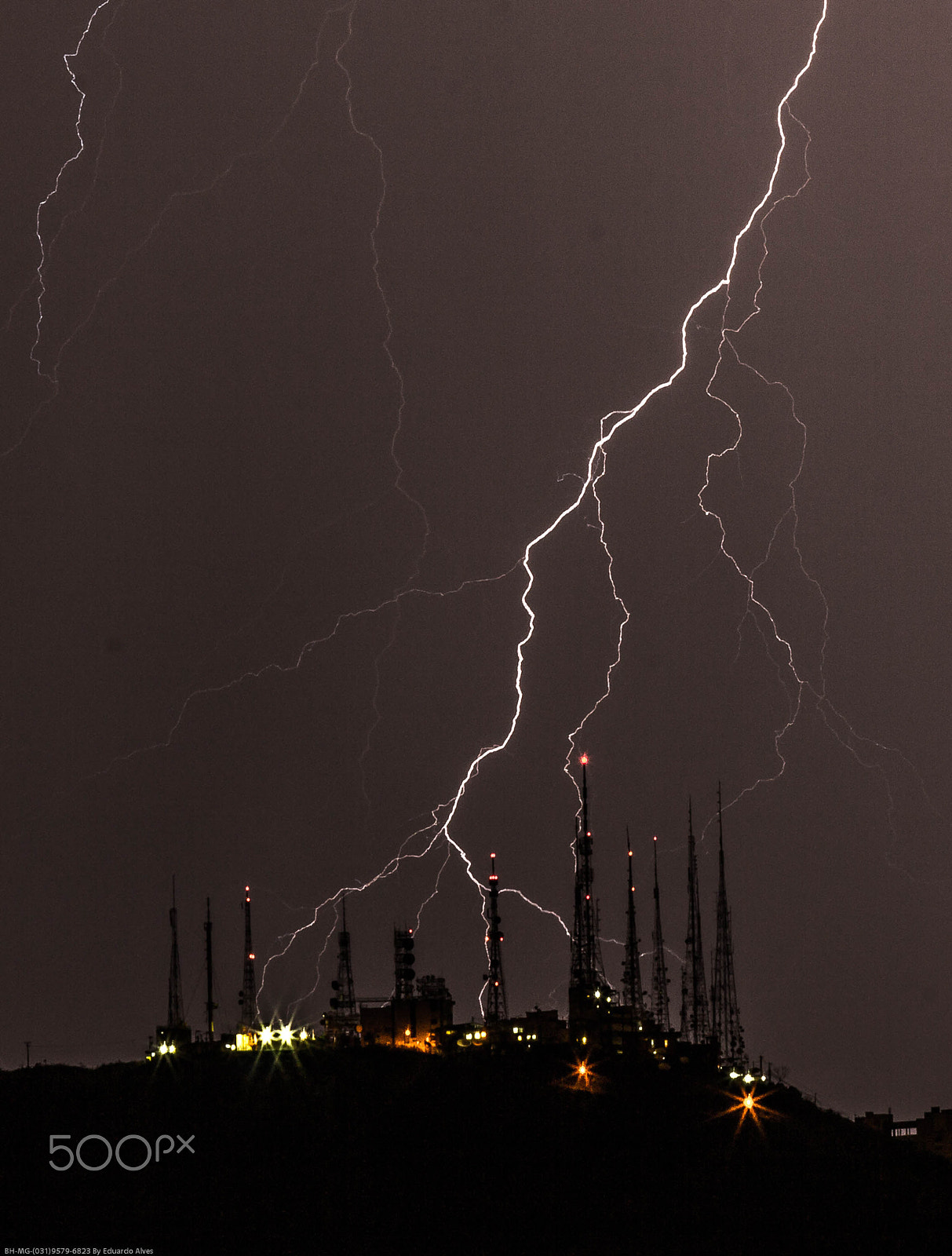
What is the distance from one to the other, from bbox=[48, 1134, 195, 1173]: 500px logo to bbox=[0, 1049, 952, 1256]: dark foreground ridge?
0.09 m

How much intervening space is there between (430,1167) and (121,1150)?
6493 mm

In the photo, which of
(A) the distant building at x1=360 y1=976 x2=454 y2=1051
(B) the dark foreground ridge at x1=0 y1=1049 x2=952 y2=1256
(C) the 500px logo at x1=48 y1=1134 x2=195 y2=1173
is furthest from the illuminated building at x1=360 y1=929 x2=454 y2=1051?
(C) the 500px logo at x1=48 y1=1134 x2=195 y2=1173

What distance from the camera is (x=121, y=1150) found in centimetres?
4112

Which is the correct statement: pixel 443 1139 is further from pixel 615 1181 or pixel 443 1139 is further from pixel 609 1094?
pixel 609 1094

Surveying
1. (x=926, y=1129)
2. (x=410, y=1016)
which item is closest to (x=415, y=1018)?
(x=410, y=1016)

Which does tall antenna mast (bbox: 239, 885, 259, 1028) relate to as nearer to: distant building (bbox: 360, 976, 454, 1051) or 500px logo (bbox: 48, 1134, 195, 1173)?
distant building (bbox: 360, 976, 454, 1051)

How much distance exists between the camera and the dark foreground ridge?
38875 mm

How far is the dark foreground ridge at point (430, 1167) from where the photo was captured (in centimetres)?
3888

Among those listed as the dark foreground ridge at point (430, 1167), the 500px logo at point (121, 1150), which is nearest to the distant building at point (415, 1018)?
the dark foreground ridge at point (430, 1167)

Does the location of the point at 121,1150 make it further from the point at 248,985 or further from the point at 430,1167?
the point at 248,985

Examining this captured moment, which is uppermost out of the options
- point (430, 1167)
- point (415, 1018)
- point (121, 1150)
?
point (415, 1018)

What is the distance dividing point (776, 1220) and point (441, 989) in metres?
23.5

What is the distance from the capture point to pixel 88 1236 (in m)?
37.1

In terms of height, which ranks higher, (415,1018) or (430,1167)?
(415,1018)
